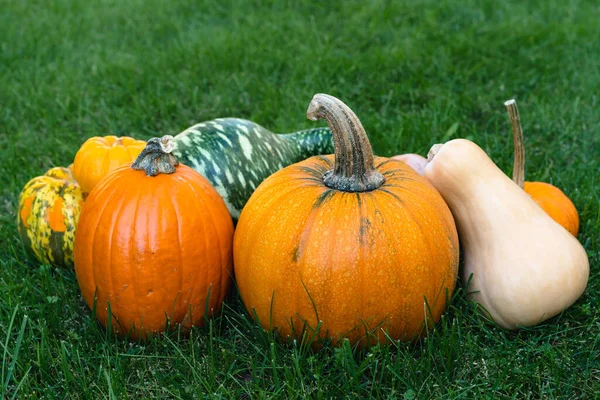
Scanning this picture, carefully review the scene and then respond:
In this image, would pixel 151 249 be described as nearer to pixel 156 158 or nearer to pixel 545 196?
pixel 156 158

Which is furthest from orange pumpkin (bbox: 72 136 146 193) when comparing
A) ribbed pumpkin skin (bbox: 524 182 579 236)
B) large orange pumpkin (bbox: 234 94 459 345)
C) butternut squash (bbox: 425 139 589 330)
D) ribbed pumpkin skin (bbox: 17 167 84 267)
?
ribbed pumpkin skin (bbox: 524 182 579 236)

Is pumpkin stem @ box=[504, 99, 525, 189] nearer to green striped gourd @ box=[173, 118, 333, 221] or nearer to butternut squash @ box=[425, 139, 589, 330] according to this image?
butternut squash @ box=[425, 139, 589, 330]

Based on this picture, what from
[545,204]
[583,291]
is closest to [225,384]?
[583,291]

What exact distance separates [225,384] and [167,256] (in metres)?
0.49

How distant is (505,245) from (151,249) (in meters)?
1.30

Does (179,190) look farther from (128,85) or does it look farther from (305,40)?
(305,40)

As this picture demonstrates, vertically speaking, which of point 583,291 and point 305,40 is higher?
point 305,40

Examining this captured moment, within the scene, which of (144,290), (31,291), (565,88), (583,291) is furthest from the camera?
(565,88)

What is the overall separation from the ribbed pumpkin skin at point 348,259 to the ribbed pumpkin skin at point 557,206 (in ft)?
2.61

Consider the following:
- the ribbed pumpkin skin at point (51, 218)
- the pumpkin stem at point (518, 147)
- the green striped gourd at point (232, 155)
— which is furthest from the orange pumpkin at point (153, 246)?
the pumpkin stem at point (518, 147)

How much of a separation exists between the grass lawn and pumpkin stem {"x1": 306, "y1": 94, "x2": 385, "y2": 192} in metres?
0.57

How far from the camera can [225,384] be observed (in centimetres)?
215

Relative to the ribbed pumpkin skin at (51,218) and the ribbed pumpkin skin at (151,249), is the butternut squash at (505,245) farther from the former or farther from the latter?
the ribbed pumpkin skin at (51,218)

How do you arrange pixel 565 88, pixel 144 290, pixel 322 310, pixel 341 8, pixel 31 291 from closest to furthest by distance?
pixel 322 310 < pixel 144 290 < pixel 31 291 < pixel 565 88 < pixel 341 8
